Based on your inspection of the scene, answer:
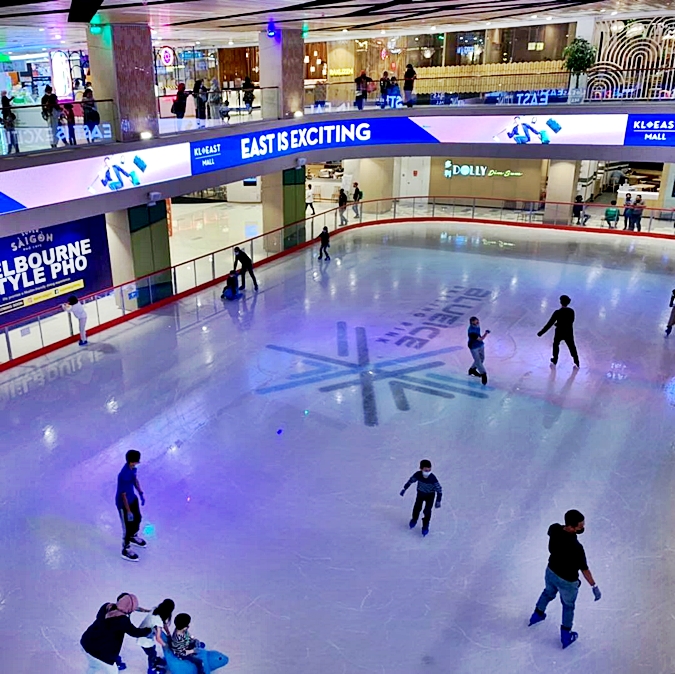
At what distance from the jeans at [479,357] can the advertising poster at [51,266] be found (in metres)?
9.38

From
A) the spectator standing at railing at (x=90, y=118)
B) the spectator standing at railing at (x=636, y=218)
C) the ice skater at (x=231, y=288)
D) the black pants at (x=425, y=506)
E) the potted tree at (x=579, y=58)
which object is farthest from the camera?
the spectator standing at railing at (x=636, y=218)

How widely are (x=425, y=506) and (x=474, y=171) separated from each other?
72.8ft

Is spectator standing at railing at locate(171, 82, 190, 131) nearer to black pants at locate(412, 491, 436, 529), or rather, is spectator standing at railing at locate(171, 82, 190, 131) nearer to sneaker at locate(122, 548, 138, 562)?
sneaker at locate(122, 548, 138, 562)

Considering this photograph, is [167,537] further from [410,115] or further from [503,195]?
[503,195]

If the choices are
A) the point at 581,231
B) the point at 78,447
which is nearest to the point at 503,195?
the point at 581,231

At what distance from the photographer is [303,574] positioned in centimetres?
648

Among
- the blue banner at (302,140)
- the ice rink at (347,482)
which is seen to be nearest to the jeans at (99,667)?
the ice rink at (347,482)

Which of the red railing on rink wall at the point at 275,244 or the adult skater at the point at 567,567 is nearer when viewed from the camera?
the adult skater at the point at 567,567

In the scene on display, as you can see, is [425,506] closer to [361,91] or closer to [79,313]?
[79,313]

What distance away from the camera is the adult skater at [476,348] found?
9967mm

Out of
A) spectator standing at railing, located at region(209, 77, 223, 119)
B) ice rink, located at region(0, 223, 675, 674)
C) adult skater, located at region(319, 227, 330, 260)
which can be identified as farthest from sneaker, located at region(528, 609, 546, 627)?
spectator standing at railing, located at region(209, 77, 223, 119)

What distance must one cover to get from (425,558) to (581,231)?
17.5 m

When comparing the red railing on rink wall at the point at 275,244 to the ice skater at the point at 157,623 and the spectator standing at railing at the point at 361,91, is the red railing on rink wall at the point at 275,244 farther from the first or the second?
the ice skater at the point at 157,623

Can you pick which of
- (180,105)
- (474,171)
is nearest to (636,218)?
(474,171)
